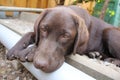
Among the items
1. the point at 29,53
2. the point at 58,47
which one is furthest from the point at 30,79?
the point at 58,47

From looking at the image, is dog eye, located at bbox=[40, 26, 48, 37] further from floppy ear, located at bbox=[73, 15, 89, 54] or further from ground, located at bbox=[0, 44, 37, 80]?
ground, located at bbox=[0, 44, 37, 80]

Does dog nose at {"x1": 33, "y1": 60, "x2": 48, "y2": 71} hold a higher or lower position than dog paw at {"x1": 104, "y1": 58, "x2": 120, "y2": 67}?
higher

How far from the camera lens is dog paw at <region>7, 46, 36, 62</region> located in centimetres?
239

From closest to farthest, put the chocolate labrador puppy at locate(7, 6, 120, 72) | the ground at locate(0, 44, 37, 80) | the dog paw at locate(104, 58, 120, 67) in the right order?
1. the chocolate labrador puppy at locate(7, 6, 120, 72)
2. the dog paw at locate(104, 58, 120, 67)
3. the ground at locate(0, 44, 37, 80)

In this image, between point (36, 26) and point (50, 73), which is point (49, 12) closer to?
point (36, 26)

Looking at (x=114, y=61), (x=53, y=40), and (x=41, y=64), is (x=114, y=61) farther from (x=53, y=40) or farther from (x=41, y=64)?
(x=41, y=64)

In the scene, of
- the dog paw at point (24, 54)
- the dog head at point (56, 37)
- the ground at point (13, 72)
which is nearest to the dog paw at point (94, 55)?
the dog head at point (56, 37)

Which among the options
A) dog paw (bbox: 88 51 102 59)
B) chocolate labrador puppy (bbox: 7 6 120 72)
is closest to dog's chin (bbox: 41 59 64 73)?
chocolate labrador puppy (bbox: 7 6 120 72)

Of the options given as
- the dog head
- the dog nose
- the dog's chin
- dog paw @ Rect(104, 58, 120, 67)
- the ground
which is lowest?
the ground

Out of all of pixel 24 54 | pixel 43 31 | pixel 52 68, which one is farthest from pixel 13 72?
pixel 52 68

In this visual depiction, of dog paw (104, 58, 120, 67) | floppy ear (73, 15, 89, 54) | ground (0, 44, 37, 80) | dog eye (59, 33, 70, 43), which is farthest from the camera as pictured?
ground (0, 44, 37, 80)

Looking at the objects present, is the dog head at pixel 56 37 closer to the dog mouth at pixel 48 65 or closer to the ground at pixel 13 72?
the dog mouth at pixel 48 65

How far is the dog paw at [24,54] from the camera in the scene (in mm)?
2391

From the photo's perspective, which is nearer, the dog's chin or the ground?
the dog's chin
